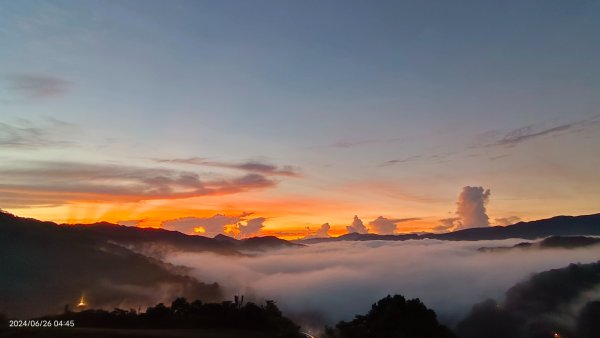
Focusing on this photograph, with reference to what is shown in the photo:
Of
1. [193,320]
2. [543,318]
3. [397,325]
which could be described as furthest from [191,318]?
[543,318]

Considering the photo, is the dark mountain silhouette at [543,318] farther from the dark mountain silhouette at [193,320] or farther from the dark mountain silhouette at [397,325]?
the dark mountain silhouette at [193,320]

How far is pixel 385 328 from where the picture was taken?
250 feet

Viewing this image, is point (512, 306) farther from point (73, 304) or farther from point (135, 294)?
point (73, 304)

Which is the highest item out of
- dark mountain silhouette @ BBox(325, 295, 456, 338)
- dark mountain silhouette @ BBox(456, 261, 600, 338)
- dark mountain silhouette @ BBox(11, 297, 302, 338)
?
dark mountain silhouette @ BBox(11, 297, 302, 338)

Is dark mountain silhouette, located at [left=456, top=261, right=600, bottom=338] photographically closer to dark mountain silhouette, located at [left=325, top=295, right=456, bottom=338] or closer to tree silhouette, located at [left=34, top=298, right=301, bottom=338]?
dark mountain silhouette, located at [left=325, top=295, right=456, bottom=338]

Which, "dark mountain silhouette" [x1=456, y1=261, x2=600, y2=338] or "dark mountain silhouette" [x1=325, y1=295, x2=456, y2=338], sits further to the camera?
"dark mountain silhouette" [x1=456, y1=261, x2=600, y2=338]

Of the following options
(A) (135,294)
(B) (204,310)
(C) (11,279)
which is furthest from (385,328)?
(C) (11,279)

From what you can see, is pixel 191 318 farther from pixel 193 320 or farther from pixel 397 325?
pixel 397 325

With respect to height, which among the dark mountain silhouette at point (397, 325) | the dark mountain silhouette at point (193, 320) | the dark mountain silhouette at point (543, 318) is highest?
the dark mountain silhouette at point (193, 320)

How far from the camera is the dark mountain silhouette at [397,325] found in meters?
74.6

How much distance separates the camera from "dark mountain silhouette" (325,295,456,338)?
2936 inches

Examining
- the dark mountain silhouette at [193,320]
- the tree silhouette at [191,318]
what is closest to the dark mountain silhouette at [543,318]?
the tree silhouette at [191,318]

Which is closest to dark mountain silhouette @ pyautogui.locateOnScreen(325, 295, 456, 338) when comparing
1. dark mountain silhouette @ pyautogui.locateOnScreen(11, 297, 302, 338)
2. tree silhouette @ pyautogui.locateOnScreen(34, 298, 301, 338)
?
tree silhouette @ pyautogui.locateOnScreen(34, 298, 301, 338)

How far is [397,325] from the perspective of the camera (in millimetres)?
76438
